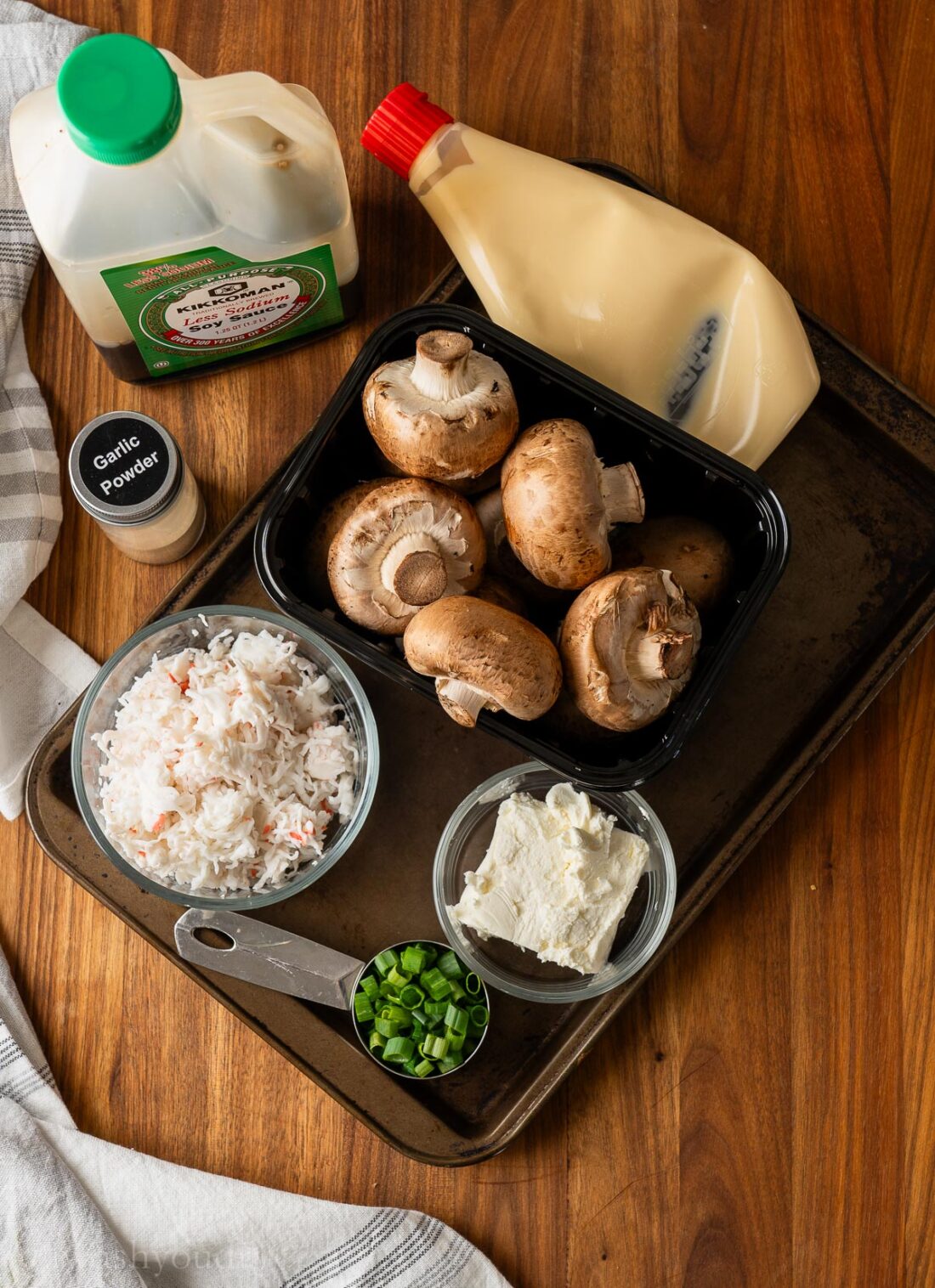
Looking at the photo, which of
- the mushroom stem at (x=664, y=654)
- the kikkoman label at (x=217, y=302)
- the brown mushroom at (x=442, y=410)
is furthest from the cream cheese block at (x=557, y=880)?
the kikkoman label at (x=217, y=302)

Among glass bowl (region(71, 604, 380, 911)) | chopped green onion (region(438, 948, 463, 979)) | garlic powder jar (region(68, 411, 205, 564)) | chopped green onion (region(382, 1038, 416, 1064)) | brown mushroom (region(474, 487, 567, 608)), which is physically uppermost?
brown mushroom (region(474, 487, 567, 608))

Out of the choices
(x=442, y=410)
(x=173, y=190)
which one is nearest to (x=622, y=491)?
(x=442, y=410)

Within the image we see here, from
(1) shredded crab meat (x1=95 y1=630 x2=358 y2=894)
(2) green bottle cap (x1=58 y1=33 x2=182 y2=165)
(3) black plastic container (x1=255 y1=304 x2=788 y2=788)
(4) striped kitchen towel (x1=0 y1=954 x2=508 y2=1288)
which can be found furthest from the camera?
(4) striped kitchen towel (x1=0 y1=954 x2=508 y2=1288)

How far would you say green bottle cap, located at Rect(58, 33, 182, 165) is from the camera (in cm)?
98

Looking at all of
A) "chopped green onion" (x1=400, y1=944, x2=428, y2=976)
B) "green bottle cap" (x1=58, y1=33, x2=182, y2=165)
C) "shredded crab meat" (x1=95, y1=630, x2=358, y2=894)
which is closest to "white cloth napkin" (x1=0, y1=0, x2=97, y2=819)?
"shredded crab meat" (x1=95, y1=630, x2=358, y2=894)

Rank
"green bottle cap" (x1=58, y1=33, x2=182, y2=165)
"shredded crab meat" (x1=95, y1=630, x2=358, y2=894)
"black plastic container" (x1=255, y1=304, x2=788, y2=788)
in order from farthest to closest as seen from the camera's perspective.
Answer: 1. "shredded crab meat" (x1=95, y1=630, x2=358, y2=894)
2. "black plastic container" (x1=255, y1=304, x2=788, y2=788)
3. "green bottle cap" (x1=58, y1=33, x2=182, y2=165)

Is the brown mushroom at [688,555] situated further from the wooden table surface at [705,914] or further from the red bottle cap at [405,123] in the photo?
the red bottle cap at [405,123]

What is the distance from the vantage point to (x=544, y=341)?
1.25 meters

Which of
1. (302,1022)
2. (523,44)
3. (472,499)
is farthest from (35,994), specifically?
(523,44)

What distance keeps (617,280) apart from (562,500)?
0.35 metres

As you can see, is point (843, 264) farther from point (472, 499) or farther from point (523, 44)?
point (472, 499)

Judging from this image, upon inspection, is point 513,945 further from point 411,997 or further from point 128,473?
point 128,473

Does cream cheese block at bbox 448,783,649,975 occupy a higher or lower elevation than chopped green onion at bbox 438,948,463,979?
higher

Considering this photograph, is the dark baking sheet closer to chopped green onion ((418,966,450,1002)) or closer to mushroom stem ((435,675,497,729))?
chopped green onion ((418,966,450,1002))
